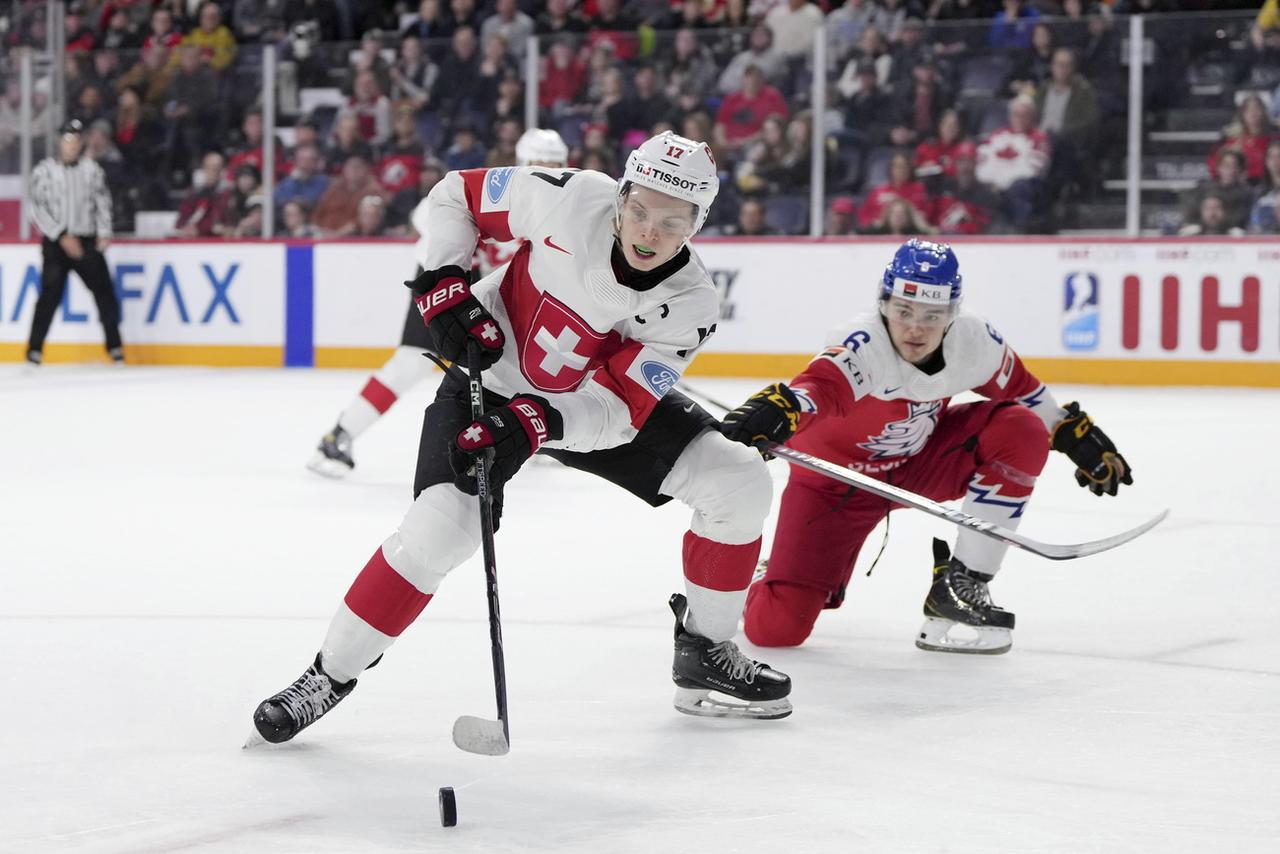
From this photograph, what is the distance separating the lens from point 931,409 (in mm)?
3859

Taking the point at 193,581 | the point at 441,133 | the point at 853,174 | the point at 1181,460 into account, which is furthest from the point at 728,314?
the point at 193,581

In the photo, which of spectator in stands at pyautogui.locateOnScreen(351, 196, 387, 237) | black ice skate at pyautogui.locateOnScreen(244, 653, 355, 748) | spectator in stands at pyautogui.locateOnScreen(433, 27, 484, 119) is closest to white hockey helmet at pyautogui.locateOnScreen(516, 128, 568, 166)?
black ice skate at pyautogui.locateOnScreen(244, 653, 355, 748)

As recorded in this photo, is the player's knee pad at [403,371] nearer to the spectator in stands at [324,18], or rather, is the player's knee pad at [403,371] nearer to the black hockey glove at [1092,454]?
the black hockey glove at [1092,454]

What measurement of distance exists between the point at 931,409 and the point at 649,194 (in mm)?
1123

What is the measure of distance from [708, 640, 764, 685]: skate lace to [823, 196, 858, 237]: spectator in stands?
722 cm

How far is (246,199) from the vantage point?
11.4m

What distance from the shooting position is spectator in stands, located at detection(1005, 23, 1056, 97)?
9820mm

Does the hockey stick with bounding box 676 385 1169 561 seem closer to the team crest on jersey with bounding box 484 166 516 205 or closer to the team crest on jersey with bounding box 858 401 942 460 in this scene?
the team crest on jersey with bounding box 858 401 942 460

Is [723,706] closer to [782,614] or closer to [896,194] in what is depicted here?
[782,614]

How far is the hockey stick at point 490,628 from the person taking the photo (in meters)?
2.62

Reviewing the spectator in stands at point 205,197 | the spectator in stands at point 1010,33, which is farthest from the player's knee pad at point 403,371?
the spectator in stands at point 205,197

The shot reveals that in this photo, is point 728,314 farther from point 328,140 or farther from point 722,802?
point 722,802

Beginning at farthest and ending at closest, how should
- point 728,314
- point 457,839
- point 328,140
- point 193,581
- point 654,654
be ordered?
1. point 328,140
2. point 728,314
3. point 193,581
4. point 654,654
5. point 457,839

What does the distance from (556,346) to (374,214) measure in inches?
323
